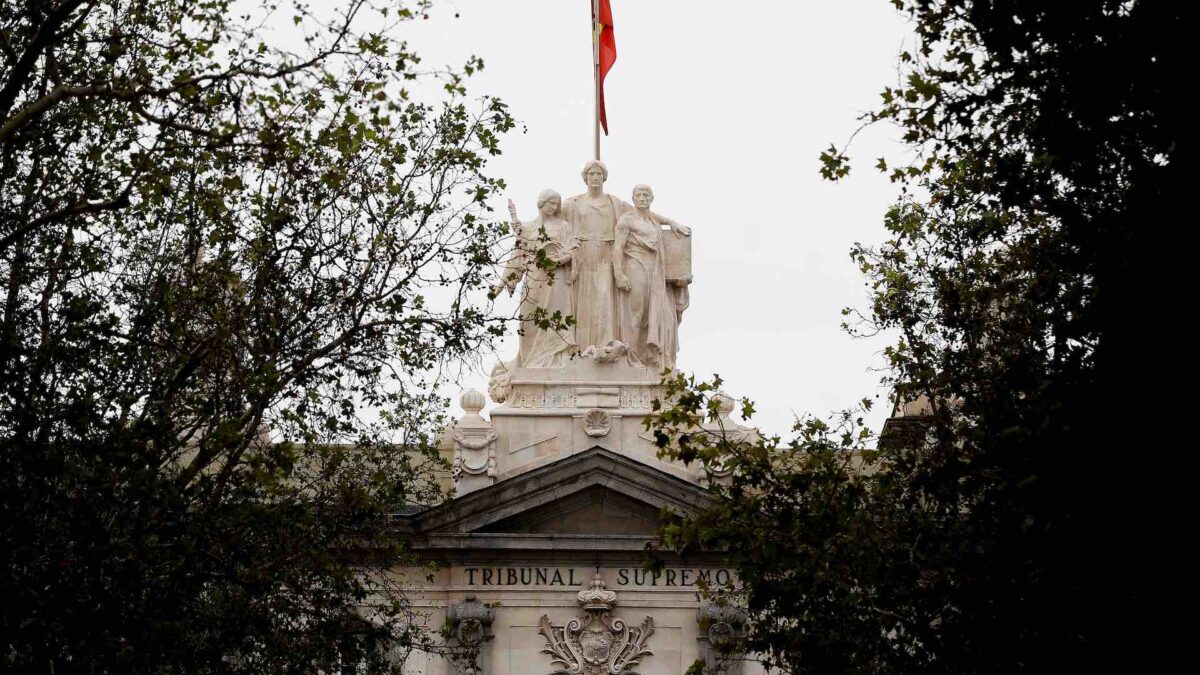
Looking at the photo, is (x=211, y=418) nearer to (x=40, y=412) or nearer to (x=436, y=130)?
(x=40, y=412)

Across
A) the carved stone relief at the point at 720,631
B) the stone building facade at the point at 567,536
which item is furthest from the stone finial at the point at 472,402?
the carved stone relief at the point at 720,631

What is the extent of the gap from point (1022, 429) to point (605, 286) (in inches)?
666

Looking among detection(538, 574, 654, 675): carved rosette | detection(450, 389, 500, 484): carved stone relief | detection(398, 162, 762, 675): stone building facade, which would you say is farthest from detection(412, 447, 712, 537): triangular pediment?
detection(538, 574, 654, 675): carved rosette

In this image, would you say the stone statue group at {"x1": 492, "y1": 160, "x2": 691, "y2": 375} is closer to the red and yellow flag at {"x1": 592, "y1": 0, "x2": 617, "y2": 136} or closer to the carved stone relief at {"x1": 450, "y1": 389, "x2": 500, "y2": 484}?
the carved stone relief at {"x1": 450, "y1": 389, "x2": 500, "y2": 484}

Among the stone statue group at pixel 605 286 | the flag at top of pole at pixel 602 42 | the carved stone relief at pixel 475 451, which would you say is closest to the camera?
Answer: the carved stone relief at pixel 475 451

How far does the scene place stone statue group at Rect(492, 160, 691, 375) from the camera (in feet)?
112

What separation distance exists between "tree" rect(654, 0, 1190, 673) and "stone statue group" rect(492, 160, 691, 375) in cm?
947

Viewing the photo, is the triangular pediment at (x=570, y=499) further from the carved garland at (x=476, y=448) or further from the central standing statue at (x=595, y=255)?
the central standing statue at (x=595, y=255)

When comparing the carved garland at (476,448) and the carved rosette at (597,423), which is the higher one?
the carved rosette at (597,423)

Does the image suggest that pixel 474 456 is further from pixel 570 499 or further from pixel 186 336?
pixel 186 336

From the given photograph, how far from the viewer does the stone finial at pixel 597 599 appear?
32.8 metres

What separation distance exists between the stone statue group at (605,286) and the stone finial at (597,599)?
3.44 metres

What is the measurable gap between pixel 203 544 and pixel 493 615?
1195cm

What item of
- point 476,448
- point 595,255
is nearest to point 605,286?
point 595,255
